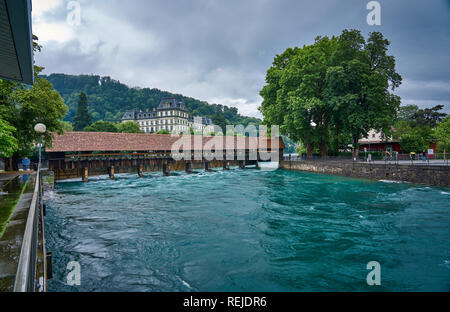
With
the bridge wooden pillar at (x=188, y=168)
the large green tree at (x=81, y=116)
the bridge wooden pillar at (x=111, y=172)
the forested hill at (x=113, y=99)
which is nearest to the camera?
the bridge wooden pillar at (x=111, y=172)

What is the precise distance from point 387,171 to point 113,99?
382ft

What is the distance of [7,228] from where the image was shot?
12.3 feet

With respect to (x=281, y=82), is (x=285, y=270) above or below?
below

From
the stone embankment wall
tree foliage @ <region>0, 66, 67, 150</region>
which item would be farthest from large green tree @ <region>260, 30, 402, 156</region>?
tree foliage @ <region>0, 66, 67, 150</region>

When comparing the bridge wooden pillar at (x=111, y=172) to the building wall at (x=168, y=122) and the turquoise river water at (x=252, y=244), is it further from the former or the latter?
the building wall at (x=168, y=122)

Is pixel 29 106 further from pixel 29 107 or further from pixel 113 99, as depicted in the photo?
pixel 113 99

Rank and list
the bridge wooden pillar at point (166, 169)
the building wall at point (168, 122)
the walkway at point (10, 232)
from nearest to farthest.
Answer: the walkway at point (10, 232), the bridge wooden pillar at point (166, 169), the building wall at point (168, 122)

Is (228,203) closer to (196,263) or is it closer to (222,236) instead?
(222,236)

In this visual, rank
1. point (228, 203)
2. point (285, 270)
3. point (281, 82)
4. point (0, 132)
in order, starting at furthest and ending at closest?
point (281, 82), point (228, 203), point (0, 132), point (285, 270)

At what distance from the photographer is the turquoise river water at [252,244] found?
4844 millimetres

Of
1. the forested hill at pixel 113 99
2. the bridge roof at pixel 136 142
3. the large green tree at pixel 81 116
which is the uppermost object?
the forested hill at pixel 113 99

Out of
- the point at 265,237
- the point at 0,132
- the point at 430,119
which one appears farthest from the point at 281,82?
the point at 430,119

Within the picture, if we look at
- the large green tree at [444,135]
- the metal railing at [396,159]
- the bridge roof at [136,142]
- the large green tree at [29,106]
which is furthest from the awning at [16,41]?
the large green tree at [444,135]
